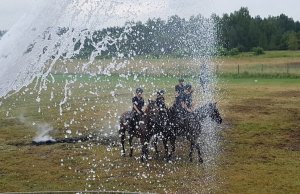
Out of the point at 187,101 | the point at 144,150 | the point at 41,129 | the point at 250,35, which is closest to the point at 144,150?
the point at 144,150

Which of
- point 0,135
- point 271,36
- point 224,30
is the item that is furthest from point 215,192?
point 271,36

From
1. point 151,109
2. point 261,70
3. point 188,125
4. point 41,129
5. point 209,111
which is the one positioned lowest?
point 41,129

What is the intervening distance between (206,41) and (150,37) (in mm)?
25771

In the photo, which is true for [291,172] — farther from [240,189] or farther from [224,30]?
[224,30]

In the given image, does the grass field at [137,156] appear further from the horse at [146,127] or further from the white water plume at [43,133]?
the horse at [146,127]

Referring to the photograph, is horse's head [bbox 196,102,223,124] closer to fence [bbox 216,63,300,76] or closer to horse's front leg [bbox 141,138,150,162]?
horse's front leg [bbox 141,138,150,162]

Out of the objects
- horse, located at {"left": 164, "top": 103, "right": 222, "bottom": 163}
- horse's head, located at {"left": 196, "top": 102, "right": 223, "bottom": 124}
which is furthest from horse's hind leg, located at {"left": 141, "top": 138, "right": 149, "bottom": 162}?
horse's head, located at {"left": 196, "top": 102, "right": 223, "bottom": 124}

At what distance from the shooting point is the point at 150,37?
49.2 metres

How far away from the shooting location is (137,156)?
16.1m

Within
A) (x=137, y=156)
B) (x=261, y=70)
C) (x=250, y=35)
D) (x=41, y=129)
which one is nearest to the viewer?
(x=137, y=156)

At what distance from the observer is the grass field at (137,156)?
13.1 meters

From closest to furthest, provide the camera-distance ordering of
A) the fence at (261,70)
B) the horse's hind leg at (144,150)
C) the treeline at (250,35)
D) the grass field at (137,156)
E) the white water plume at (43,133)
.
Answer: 1. the grass field at (137,156)
2. the horse's hind leg at (144,150)
3. the white water plume at (43,133)
4. the fence at (261,70)
5. the treeline at (250,35)

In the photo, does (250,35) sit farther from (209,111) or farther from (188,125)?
(188,125)

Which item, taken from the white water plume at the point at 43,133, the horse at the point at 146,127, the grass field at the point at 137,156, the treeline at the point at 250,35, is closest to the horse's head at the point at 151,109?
the horse at the point at 146,127
